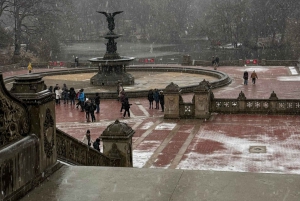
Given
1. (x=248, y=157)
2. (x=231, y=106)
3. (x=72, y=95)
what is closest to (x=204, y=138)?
(x=248, y=157)

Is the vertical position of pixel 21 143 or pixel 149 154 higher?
pixel 21 143

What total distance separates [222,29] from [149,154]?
7167 centimetres

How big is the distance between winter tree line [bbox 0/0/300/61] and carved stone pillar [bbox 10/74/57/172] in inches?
1879

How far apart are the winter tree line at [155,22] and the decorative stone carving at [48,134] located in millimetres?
47623

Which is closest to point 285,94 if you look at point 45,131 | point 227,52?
point 45,131

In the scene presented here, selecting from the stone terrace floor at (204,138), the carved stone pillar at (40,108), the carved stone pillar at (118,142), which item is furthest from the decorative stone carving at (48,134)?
the stone terrace floor at (204,138)

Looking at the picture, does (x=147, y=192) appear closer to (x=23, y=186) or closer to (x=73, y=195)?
(x=73, y=195)

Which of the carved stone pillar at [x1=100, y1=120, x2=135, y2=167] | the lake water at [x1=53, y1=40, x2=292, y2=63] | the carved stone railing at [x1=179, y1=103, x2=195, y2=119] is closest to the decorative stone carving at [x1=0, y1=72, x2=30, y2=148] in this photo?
the carved stone pillar at [x1=100, y1=120, x2=135, y2=167]

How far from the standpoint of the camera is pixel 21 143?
5.81 metres

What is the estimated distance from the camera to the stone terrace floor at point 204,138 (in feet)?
51.3

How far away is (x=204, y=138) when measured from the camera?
19.4 m

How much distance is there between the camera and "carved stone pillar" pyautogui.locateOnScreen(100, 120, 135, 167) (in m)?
11.4

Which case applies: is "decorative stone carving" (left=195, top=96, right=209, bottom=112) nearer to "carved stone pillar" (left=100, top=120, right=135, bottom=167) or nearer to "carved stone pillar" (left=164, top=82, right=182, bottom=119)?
"carved stone pillar" (left=164, top=82, right=182, bottom=119)

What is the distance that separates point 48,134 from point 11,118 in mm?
776
